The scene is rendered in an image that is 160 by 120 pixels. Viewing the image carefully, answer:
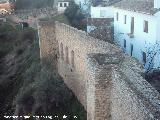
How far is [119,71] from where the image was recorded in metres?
10.2

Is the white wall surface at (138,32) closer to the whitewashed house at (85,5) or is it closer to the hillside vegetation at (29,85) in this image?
the hillside vegetation at (29,85)

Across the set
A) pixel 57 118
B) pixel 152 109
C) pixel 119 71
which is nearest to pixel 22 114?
pixel 57 118

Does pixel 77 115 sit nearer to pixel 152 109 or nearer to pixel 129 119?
pixel 129 119

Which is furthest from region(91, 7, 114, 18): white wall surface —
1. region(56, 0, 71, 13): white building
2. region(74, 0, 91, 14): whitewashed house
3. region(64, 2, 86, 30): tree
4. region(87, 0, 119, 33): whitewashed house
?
region(56, 0, 71, 13): white building

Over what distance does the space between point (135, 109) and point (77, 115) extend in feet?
29.3

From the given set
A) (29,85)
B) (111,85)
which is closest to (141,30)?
(29,85)

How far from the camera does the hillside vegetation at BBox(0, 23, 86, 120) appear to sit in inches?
732

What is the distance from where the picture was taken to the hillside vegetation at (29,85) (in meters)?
18.6

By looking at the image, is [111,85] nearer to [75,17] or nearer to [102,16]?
[102,16]

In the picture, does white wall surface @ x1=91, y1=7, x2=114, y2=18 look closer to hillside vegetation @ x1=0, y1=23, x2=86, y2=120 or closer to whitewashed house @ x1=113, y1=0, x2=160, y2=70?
whitewashed house @ x1=113, y1=0, x2=160, y2=70

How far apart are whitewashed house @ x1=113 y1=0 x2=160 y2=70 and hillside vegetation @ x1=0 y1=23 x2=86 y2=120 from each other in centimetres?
482

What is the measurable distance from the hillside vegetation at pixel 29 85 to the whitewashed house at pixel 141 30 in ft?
15.8

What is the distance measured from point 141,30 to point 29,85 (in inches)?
274

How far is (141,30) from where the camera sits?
2183 centimetres
